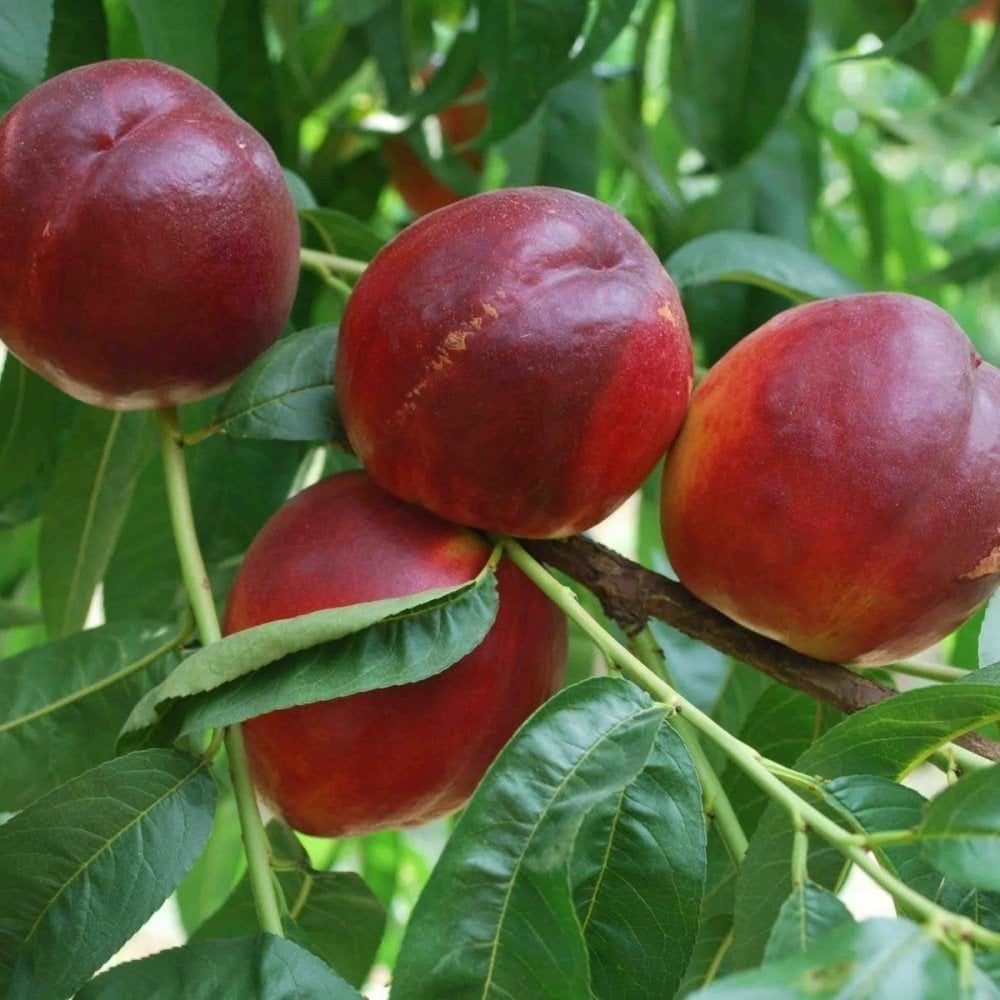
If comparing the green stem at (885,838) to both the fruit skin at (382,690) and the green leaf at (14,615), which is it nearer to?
the fruit skin at (382,690)

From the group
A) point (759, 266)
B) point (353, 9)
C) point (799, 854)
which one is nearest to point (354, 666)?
point (799, 854)

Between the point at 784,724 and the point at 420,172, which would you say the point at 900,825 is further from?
the point at 420,172

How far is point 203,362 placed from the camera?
875 mm

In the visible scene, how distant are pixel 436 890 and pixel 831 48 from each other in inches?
54.0

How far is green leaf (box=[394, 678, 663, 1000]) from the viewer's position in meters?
0.63

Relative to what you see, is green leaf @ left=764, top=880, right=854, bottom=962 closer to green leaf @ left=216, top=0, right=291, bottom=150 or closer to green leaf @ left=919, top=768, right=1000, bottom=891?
Result: green leaf @ left=919, top=768, right=1000, bottom=891

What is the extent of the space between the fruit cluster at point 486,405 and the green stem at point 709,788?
59 mm

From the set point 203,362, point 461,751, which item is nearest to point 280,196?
point 203,362

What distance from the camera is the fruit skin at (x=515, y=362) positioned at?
79 centimetres

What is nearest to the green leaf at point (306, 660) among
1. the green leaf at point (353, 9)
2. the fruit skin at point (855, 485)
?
the fruit skin at point (855, 485)

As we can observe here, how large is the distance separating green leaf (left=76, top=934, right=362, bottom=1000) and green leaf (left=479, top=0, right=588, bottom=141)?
2.42 ft

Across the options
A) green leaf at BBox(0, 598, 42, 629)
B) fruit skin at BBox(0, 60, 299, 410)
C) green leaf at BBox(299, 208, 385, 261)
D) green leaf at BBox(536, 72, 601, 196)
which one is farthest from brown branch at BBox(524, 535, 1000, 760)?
green leaf at BBox(536, 72, 601, 196)

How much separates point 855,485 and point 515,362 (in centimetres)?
21

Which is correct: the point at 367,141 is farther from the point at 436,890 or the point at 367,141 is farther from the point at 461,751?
the point at 436,890
